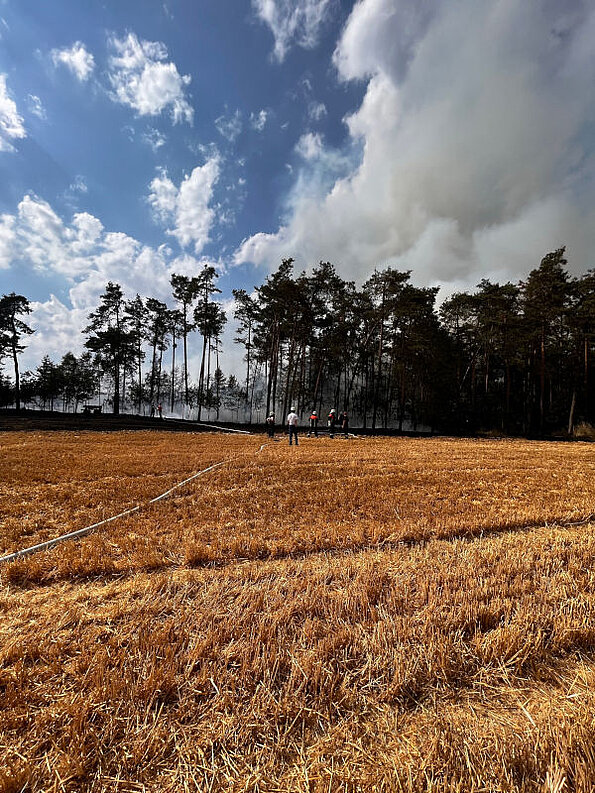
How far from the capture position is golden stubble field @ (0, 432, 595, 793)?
4.39ft

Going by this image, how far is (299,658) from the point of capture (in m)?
1.97

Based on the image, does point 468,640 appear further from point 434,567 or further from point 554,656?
point 434,567

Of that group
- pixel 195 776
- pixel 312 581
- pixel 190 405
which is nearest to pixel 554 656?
pixel 312 581

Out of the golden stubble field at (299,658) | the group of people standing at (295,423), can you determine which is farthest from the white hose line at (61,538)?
the group of people standing at (295,423)

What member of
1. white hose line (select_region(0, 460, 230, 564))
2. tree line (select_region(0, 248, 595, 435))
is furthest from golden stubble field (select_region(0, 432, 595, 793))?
tree line (select_region(0, 248, 595, 435))

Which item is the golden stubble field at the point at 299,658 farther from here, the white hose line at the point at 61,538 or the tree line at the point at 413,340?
the tree line at the point at 413,340

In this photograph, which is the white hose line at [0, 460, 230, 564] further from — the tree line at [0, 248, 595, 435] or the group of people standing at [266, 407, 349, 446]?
the tree line at [0, 248, 595, 435]

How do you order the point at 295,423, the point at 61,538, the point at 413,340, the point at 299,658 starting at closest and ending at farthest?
the point at 299,658
the point at 61,538
the point at 295,423
the point at 413,340

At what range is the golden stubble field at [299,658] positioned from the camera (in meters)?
1.34

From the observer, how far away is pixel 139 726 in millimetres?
1499

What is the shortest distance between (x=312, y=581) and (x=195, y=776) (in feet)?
6.26

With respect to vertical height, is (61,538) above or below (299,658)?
below

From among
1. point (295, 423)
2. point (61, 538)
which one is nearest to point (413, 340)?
point (295, 423)

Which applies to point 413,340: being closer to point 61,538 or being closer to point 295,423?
point 295,423
